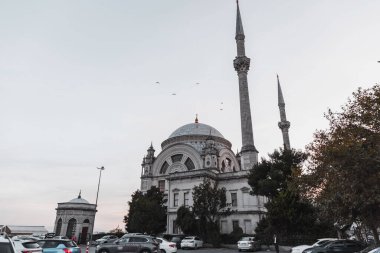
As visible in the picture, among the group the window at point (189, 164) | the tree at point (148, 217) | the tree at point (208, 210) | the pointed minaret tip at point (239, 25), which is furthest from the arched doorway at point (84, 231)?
the pointed minaret tip at point (239, 25)

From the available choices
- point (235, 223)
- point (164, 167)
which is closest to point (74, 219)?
point (164, 167)

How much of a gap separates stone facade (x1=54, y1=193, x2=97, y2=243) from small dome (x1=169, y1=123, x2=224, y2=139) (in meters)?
20.6

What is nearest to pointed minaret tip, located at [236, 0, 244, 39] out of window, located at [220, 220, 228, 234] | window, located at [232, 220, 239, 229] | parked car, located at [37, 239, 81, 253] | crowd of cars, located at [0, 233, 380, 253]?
window, located at [232, 220, 239, 229]

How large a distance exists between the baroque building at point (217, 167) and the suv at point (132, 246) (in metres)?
23.2

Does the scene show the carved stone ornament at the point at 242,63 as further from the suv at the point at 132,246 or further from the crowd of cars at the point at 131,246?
the suv at the point at 132,246

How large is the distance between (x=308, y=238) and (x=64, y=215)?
41.9 m

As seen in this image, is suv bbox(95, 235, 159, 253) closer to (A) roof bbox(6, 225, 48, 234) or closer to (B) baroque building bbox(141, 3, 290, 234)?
(B) baroque building bbox(141, 3, 290, 234)

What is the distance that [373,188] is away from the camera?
49.9 feet

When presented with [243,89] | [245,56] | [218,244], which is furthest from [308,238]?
[245,56]

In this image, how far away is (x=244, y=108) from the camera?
4256cm

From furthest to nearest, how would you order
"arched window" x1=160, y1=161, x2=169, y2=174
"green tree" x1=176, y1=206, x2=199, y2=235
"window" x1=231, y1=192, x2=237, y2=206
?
1. "arched window" x1=160, y1=161, x2=169, y2=174
2. "window" x1=231, y1=192, x2=237, y2=206
3. "green tree" x1=176, y1=206, x2=199, y2=235

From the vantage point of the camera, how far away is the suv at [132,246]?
17.5 meters

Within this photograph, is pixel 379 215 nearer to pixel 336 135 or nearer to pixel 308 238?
pixel 336 135

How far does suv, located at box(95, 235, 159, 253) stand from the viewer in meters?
17.5
